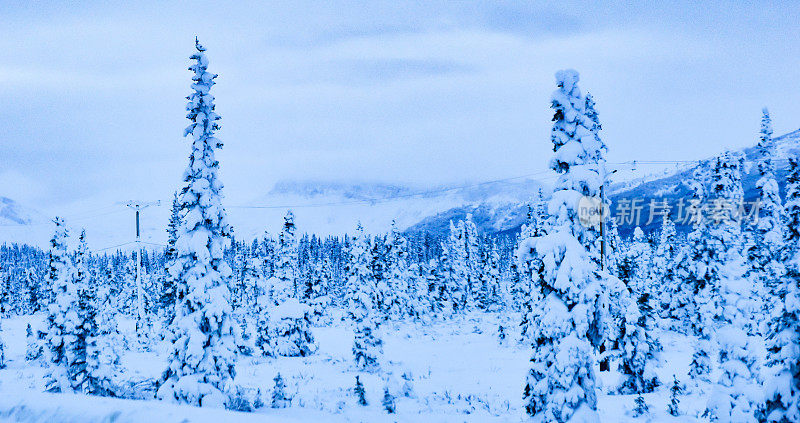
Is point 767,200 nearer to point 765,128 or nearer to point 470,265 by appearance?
point 765,128

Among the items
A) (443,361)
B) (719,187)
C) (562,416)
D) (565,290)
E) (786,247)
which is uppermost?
(719,187)

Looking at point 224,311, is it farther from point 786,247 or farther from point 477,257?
point 477,257

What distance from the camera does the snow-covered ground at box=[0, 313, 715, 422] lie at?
3.32 meters

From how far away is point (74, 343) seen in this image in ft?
76.2

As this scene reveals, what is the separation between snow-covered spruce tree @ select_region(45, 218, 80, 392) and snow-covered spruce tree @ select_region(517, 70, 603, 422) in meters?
19.2

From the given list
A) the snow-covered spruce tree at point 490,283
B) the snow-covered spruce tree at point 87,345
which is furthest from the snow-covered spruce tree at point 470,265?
the snow-covered spruce tree at point 87,345

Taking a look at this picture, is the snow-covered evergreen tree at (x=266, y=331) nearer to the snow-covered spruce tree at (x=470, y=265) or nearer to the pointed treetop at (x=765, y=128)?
the pointed treetop at (x=765, y=128)

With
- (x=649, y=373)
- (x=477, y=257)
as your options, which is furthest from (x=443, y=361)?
(x=477, y=257)

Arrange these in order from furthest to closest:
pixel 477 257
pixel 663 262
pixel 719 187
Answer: pixel 477 257, pixel 663 262, pixel 719 187

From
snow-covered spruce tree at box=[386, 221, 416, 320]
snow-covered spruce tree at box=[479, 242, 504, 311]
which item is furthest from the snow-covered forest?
snow-covered spruce tree at box=[479, 242, 504, 311]

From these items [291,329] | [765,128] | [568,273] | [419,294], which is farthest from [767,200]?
[419,294]

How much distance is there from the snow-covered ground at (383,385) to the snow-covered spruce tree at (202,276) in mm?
3096

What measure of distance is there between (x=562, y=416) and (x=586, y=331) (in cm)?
256

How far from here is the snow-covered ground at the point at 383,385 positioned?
332cm
